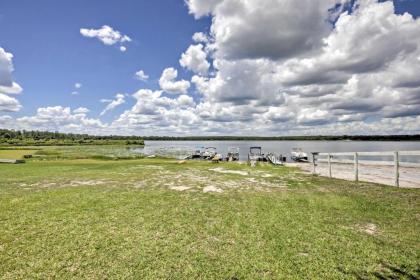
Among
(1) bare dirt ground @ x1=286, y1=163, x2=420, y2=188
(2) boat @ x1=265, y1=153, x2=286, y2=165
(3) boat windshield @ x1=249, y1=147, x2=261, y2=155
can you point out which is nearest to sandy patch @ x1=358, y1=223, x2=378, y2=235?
(1) bare dirt ground @ x1=286, y1=163, x2=420, y2=188

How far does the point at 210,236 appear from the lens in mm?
5289

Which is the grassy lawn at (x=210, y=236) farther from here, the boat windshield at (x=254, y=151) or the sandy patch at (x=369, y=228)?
the boat windshield at (x=254, y=151)

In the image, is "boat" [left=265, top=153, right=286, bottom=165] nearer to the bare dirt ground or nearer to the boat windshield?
the boat windshield

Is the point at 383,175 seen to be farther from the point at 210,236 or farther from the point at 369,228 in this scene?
the point at 210,236

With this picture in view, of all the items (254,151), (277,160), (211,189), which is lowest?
(254,151)

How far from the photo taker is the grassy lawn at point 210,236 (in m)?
3.93

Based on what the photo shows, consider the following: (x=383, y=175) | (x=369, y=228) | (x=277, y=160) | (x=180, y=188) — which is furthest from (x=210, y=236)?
(x=277, y=160)

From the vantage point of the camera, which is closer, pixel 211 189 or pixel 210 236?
pixel 210 236

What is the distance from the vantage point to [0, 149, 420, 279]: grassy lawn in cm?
393

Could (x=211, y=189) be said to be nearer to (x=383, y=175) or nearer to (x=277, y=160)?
(x=383, y=175)

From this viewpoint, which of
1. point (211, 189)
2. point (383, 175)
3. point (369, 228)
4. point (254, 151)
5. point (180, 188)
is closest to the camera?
point (369, 228)

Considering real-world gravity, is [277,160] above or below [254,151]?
above

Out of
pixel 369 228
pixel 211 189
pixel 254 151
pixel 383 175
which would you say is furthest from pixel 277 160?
pixel 254 151

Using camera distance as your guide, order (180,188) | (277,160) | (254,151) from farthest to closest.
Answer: (254,151) < (277,160) < (180,188)
